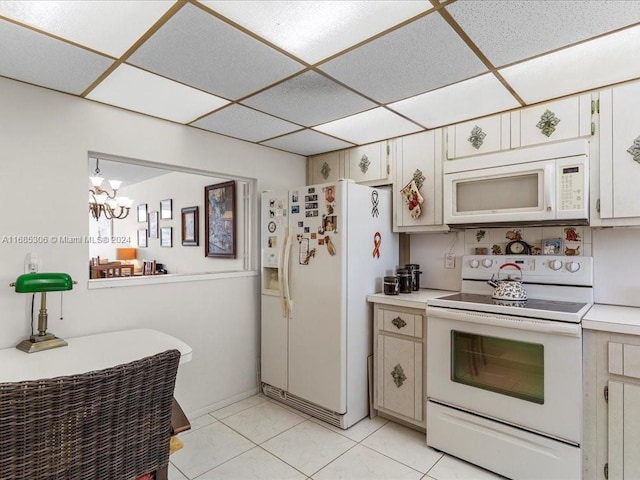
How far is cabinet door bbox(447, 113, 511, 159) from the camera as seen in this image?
2.48m

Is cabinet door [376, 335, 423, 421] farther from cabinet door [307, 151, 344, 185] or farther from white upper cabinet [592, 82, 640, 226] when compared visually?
cabinet door [307, 151, 344, 185]

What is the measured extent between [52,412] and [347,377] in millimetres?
1943

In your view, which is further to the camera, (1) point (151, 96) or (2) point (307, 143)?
(2) point (307, 143)

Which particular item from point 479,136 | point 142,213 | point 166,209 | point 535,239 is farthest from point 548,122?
point 142,213

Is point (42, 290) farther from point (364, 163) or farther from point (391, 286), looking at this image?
point (364, 163)

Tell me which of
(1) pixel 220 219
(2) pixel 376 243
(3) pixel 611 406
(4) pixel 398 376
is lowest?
(4) pixel 398 376

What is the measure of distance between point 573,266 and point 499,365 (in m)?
0.84

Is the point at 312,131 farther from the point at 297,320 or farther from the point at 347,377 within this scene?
the point at 347,377

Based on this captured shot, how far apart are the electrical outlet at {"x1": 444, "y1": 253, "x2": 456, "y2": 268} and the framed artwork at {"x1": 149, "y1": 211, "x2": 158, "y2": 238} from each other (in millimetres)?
2965

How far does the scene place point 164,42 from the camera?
1.65 metres

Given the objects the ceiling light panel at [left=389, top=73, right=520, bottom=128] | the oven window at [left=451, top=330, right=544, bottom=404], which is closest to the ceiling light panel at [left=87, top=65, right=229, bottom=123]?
the ceiling light panel at [left=389, top=73, right=520, bottom=128]

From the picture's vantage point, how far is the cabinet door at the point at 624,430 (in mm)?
1777

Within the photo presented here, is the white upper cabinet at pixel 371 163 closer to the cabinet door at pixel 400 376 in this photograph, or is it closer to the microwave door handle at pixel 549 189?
the microwave door handle at pixel 549 189

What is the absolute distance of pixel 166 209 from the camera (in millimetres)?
3934
